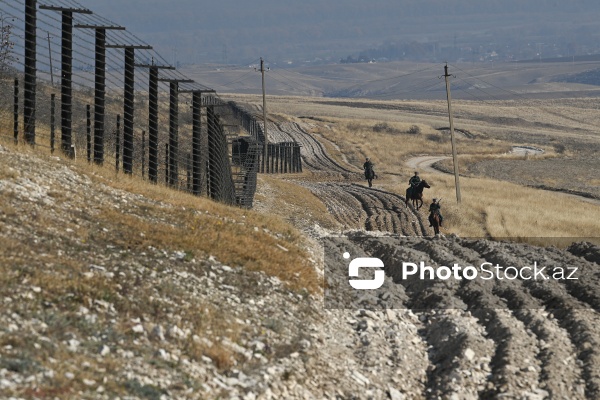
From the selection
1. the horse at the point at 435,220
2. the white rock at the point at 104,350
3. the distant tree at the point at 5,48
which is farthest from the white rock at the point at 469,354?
the horse at the point at 435,220

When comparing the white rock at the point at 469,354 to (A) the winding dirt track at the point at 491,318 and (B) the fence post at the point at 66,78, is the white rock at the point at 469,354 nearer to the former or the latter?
(A) the winding dirt track at the point at 491,318

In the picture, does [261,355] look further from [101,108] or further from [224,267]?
[101,108]

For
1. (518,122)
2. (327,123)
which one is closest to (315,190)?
(327,123)

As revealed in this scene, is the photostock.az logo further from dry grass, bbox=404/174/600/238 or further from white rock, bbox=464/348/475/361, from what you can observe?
dry grass, bbox=404/174/600/238

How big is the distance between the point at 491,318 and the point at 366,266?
3.69 m

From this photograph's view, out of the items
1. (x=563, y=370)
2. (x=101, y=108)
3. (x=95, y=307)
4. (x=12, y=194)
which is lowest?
(x=563, y=370)

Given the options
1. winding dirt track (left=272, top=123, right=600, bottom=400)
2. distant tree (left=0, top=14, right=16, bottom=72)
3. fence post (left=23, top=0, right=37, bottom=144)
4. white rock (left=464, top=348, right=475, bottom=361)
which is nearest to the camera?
winding dirt track (left=272, top=123, right=600, bottom=400)

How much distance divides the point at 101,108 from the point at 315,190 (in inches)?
910

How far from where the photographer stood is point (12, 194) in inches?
596

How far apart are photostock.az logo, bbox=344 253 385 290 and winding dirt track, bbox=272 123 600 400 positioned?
0.16 meters

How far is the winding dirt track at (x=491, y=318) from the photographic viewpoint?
43.1ft

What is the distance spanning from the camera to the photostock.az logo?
57.9 ft

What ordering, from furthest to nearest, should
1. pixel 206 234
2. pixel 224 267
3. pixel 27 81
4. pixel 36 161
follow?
pixel 27 81, pixel 36 161, pixel 206 234, pixel 224 267

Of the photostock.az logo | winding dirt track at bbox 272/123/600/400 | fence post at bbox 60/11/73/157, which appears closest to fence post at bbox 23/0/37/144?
fence post at bbox 60/11/73/157
